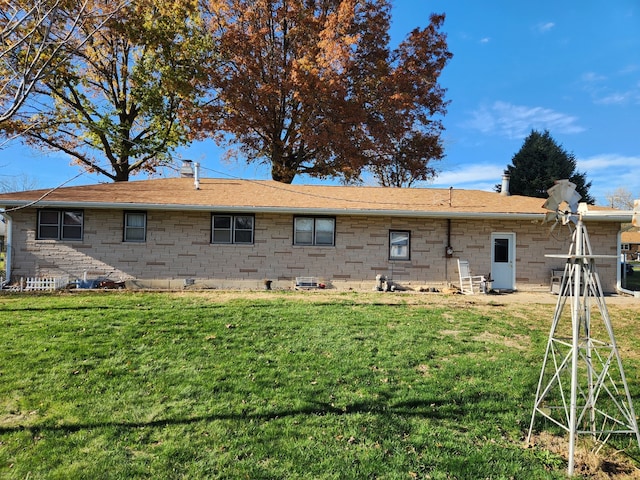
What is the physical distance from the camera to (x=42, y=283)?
10859 mm

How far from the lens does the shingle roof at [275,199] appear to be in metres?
11.2

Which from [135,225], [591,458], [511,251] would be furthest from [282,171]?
[591,458]

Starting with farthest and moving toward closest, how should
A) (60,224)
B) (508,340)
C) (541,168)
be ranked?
(541,168) → (60,224) → (508,340)

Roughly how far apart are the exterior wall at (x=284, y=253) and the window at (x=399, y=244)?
0.56ft

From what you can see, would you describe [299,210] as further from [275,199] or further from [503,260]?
[503,260]

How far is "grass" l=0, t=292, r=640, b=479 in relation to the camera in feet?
9.71

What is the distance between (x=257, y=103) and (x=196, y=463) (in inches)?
788

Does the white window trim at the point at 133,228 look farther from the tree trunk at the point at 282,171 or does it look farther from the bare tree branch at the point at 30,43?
the tree trunk at the point at 282,171

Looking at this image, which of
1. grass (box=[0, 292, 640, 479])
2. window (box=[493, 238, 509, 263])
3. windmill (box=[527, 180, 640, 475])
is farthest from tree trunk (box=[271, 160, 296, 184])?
windmill (box=[527, 180, 640, 475])

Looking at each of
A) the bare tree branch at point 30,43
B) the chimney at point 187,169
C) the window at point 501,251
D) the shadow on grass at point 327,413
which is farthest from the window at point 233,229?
the shadow on grass at point 327,413

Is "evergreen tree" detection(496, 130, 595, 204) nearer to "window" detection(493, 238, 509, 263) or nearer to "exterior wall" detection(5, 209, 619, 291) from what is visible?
"exterior wall" detection(5, 209, 619, 291)

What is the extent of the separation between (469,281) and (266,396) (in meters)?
9.66

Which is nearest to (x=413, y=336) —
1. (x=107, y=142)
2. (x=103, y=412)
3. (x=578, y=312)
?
(x=578, y=312)

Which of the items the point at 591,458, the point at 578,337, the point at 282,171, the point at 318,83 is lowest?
the point at 591,458
